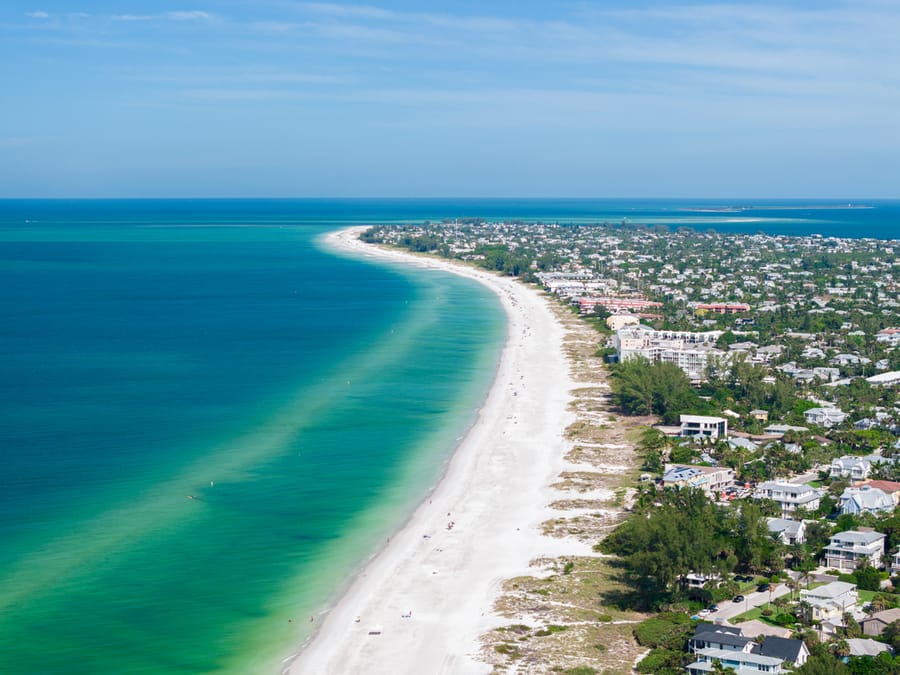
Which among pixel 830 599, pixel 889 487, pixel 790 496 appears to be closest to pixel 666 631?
pixel 830 599

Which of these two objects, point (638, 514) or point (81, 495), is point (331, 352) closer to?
point (81, 495)

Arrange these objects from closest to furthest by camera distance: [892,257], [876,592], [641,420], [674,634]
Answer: [674,634], [876,592], [641,420], [892,257]

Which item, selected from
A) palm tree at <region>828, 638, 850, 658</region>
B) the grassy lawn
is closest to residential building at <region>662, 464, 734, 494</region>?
the grassy lawn


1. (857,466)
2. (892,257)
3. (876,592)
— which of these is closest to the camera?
(876,592)

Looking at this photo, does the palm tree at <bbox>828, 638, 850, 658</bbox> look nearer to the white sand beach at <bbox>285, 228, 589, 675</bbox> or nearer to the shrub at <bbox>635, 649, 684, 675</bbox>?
the shrub at <bbox>635, 649, 684, 675</bbox>

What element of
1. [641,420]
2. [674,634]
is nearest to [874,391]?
[641,420]

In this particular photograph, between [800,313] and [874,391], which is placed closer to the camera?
[874,391]

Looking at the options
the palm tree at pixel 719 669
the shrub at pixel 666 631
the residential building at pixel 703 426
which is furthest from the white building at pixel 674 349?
the palm tree at pixel 719 669

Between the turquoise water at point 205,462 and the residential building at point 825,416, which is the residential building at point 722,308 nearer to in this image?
the turquoise water at point 205,462
